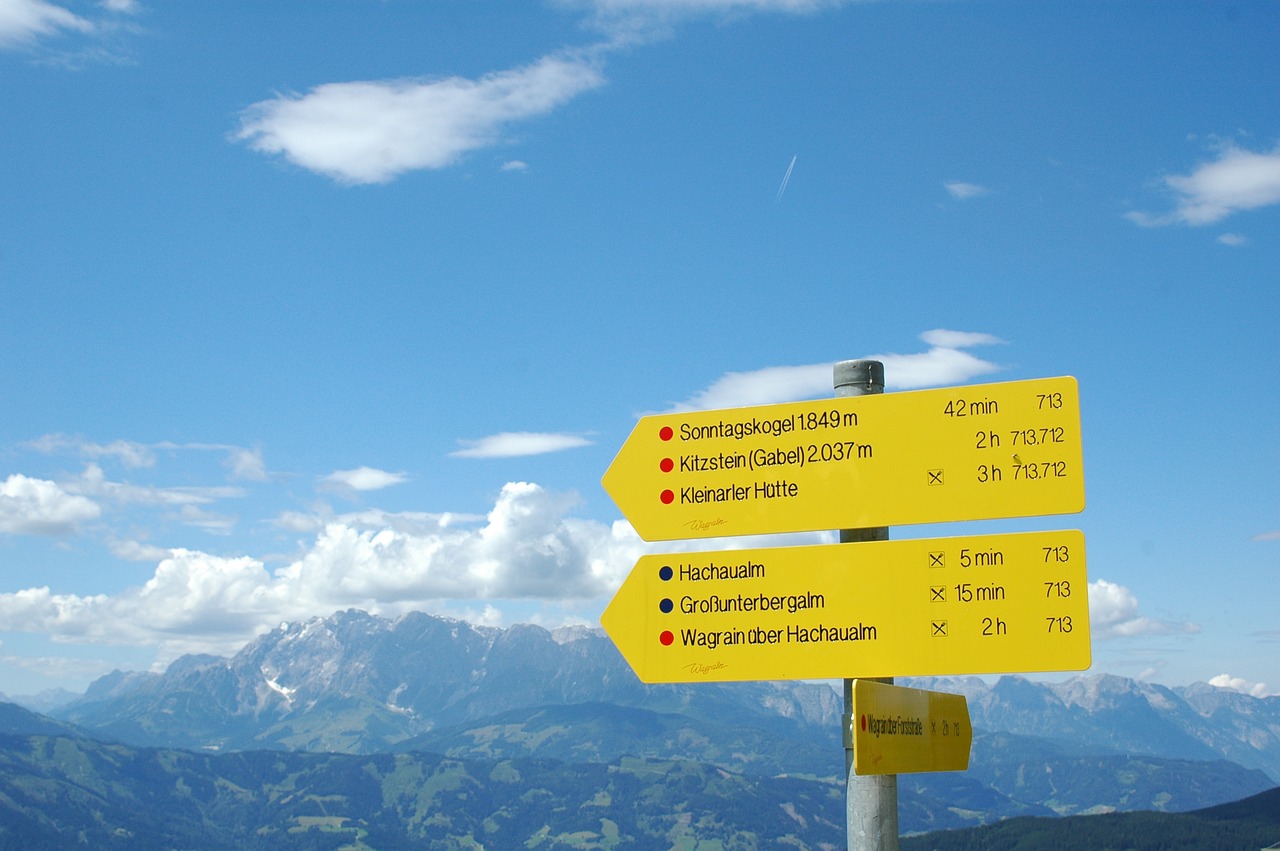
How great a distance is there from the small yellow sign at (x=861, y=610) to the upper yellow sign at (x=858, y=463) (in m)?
0.21

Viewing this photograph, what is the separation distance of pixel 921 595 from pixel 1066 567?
30.4 inches

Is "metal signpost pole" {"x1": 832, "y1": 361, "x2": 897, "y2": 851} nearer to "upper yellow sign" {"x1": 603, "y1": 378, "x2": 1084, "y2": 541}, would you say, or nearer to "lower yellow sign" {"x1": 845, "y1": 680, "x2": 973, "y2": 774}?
"lower yellow sign" {"x1": 845, "y1": 680, "x2": 973, "y2": 774}

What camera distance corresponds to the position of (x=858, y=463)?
6375mm

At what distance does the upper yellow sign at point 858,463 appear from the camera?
6.12 meters

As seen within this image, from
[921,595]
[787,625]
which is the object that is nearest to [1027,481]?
[921,595]

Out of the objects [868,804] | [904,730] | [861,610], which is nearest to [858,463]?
[861,610]

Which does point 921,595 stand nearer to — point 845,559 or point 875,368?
point 845,559

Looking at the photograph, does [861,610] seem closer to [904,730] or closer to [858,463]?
[904,730]

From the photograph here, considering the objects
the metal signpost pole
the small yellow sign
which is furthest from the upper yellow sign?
the metal signpost pole

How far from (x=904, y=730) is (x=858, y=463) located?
1520 millimetres

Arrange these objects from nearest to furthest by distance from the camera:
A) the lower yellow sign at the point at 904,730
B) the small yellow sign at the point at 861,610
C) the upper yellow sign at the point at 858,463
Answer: the lower yellow sign at the point at 904,730
the small yellow sign at the point at 861,610
the upper yellow sign at the point at 858,463

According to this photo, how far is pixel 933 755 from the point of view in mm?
6387

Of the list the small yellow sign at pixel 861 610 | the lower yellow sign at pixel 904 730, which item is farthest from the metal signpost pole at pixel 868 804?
the small yellow sign at pixel 861 610

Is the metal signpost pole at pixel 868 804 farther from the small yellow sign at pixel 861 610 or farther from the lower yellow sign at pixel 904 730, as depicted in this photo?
the small yellow sign at pixel 861 610
